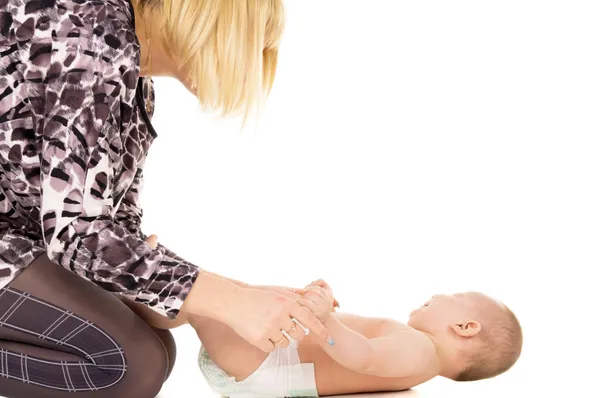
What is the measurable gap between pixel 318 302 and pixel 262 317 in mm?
184

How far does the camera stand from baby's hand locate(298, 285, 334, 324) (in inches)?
53.9

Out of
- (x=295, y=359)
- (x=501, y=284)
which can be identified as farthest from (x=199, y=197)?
(x=295, y=359)

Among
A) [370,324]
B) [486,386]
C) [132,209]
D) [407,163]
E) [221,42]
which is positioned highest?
[221,42]

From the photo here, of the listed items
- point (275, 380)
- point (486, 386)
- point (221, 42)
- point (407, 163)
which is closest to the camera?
point (221, 42)

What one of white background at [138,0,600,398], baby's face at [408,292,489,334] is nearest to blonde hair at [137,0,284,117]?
baby's face at [408,292,489,334]

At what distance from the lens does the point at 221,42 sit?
4.32ft

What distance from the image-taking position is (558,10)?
314cm

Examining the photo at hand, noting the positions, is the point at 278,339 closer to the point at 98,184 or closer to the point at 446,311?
the point at 98,184

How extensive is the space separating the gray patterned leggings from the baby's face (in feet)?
2.06

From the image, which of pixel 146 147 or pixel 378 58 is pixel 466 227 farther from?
pixel 146 147

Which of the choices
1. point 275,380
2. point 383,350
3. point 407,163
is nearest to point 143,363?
point 275,380

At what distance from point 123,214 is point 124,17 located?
21.4 inches

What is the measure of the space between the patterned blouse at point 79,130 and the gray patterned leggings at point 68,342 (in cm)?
17

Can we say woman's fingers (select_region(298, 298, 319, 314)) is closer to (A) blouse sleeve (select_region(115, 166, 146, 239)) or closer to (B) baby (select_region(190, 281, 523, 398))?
(B) baby (select_region(190, 281, 523, 398))
